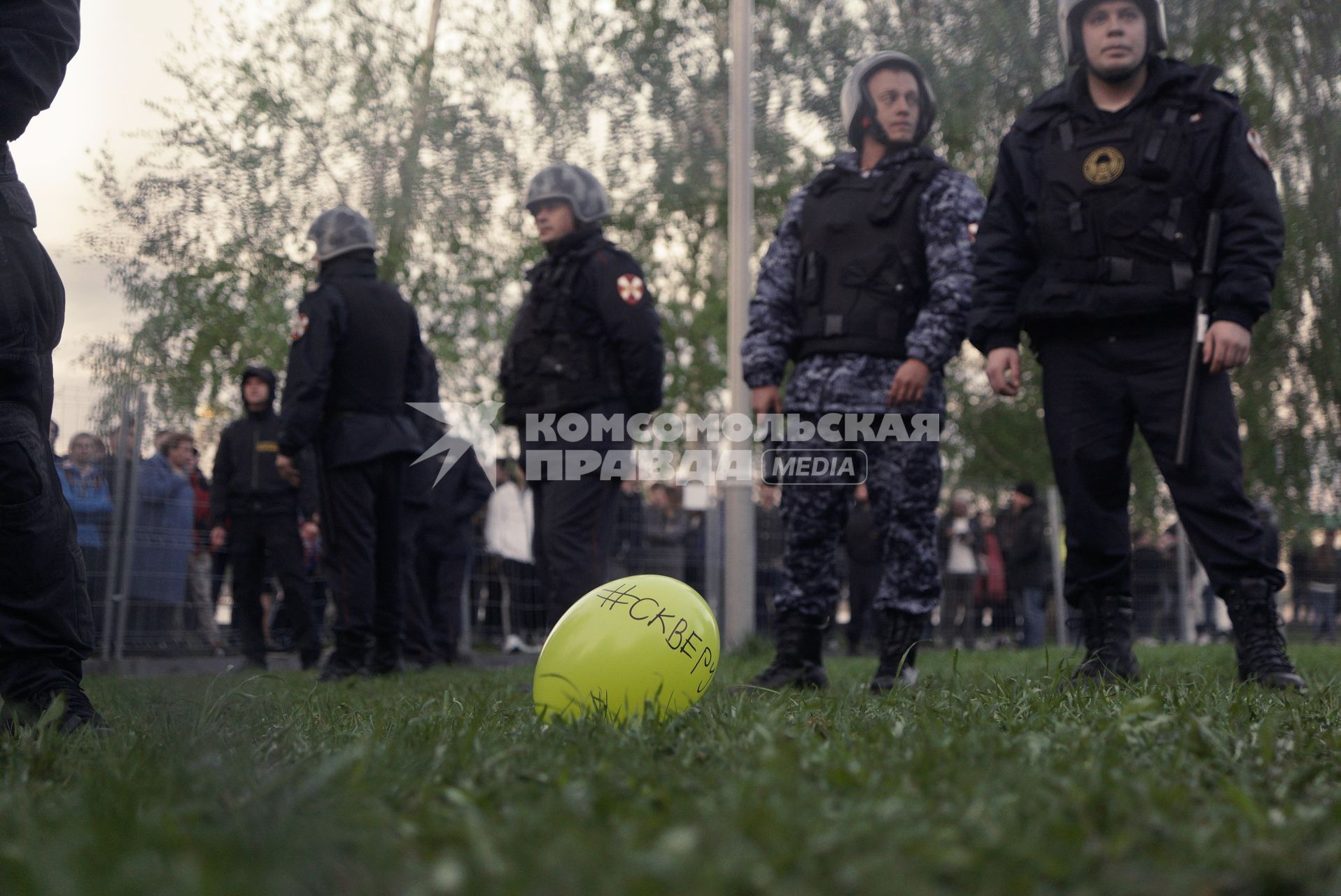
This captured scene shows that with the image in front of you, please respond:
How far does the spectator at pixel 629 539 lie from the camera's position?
437 inches

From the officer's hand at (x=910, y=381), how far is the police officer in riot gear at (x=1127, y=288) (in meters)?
0.21

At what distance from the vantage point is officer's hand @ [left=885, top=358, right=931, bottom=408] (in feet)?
14.2

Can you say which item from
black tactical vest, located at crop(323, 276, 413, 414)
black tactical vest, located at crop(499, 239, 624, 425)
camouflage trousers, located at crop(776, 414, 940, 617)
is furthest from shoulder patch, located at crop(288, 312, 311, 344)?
camouflage trousers, located at crop(776, 414, 940, 617)

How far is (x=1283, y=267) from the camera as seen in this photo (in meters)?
13.4

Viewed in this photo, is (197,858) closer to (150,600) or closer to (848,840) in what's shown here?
(848,840)

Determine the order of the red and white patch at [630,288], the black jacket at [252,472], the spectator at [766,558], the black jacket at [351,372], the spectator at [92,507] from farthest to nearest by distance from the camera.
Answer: the spectator at [766,558] → the black jacket at [252,472] → the spectator at [92,507] → the black jacket at [351,372] → the red and white patch at [630,288]

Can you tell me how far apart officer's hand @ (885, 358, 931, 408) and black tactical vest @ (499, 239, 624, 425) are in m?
1.57

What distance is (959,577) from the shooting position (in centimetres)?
1412

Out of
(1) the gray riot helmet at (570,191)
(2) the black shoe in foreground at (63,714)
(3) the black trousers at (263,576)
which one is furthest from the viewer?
(3) the black trousers at (263,576)

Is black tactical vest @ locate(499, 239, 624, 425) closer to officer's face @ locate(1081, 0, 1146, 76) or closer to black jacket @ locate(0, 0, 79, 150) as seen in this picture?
officer's face @ locate(1081, 0, 1146, 76)

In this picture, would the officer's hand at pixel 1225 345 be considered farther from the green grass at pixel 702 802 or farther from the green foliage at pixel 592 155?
the green foliage at pixel 592 155

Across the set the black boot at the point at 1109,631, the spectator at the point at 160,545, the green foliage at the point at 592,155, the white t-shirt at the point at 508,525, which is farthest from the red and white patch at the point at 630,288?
the green foliage at the point at 592,155

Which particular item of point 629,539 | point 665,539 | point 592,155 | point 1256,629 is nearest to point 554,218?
point 1256,629

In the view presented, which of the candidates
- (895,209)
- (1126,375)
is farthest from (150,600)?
(1126,375)
